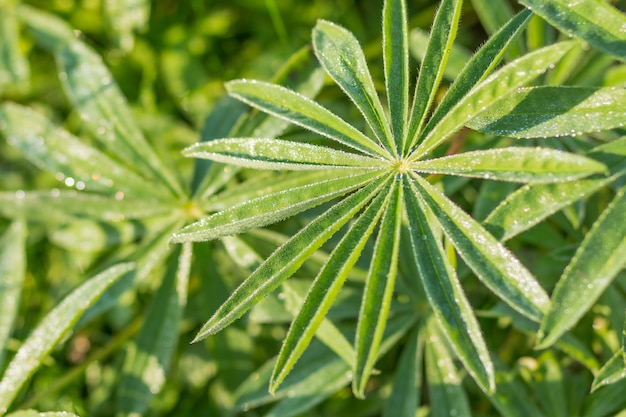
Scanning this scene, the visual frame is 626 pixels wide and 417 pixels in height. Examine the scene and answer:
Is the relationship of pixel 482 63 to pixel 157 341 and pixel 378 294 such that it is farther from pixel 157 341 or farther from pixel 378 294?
pixel 157 341

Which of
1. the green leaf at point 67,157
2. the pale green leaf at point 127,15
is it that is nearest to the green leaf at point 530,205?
the green leaf at point 67,157

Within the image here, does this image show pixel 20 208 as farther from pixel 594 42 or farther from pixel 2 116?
pixel 594 42

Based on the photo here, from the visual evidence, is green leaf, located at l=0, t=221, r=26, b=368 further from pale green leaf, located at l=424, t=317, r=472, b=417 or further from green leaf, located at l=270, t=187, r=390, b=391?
pale green leaf, located at l=424, t=317, r=472, b=417

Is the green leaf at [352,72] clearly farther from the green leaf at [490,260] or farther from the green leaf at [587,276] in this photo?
the green leaf at [587,276]

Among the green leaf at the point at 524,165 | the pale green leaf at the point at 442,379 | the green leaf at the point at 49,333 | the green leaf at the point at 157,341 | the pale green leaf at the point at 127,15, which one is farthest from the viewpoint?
the pale green leaf at the point at 127,15

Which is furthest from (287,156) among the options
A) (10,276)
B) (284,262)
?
(10,276)
